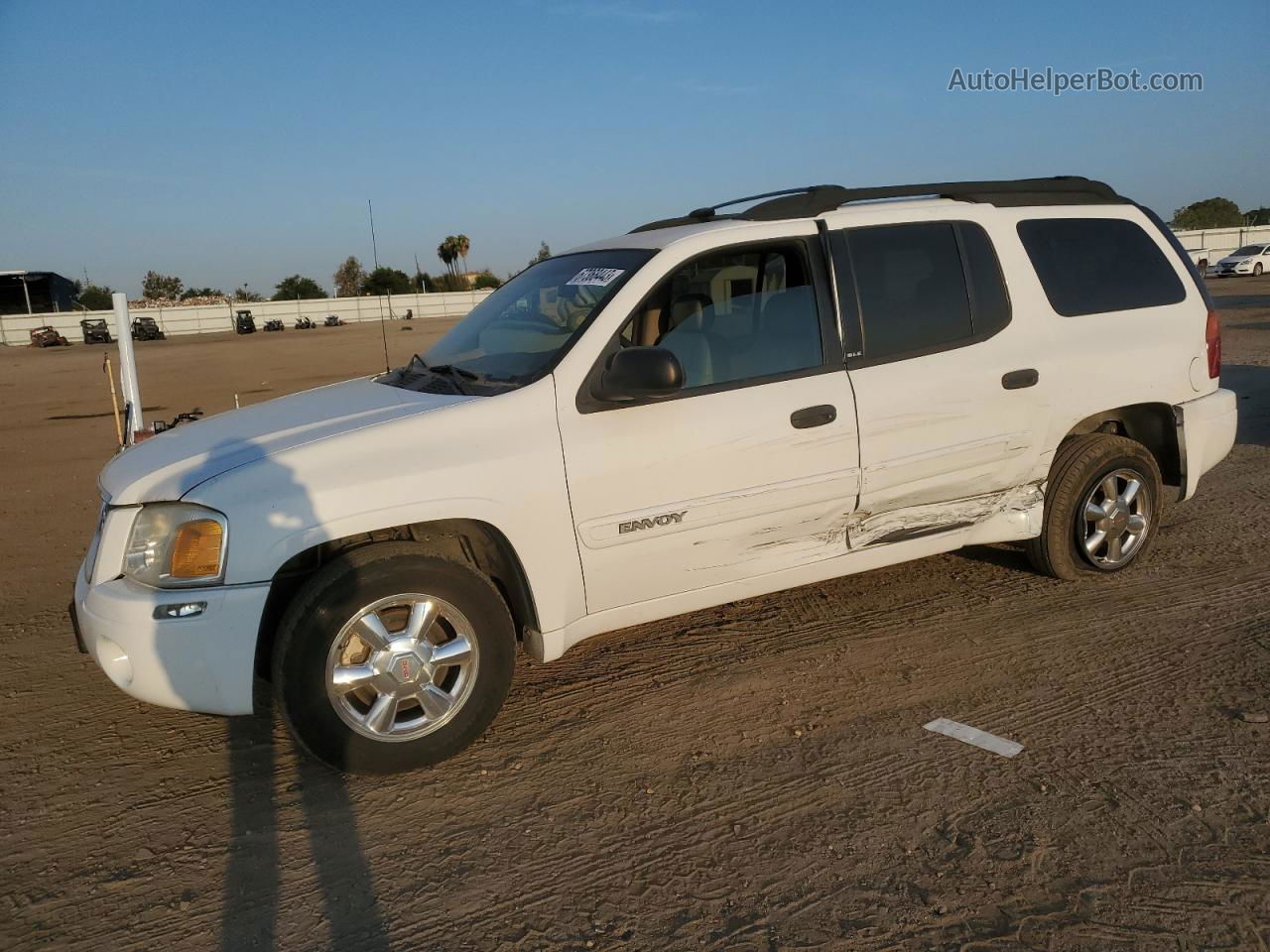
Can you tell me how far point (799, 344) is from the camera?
167 inches

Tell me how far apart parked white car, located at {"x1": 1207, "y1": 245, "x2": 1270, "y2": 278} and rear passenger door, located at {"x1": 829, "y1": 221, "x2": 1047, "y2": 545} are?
46590 mm


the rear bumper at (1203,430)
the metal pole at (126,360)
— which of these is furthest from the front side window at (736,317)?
the metal pole at (126,360)

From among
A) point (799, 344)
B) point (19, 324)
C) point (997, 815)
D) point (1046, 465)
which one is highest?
point (19, 324)

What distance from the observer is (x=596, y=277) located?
4.23 m

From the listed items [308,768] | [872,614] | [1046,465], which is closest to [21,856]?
[308,768]

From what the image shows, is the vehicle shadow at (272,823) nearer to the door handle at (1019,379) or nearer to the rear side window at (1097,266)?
the door handle at (1019,379)

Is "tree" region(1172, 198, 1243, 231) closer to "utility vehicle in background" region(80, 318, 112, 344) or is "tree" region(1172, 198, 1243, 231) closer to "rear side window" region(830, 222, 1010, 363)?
"utility vehicle in background" region(80, 318, 112, 344)

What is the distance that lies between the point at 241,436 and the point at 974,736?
2.96 meters

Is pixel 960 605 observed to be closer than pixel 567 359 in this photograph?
No

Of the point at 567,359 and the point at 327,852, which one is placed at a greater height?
the point at 567,359

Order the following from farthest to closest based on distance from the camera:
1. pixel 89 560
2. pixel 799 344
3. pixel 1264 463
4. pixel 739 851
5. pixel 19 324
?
1. pixel 19 324
2. pixel 1264 463
3. pixel 799 344
4. pixel 89 560
5. pixel 739 851

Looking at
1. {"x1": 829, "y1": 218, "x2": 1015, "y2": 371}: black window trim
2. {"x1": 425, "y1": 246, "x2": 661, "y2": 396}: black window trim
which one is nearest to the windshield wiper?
{"x1": 425, "y1": 246, "x2": 661, "y2": 396}: black window trim

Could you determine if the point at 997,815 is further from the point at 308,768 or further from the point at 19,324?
the point at 19,324

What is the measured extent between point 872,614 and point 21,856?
3665 mm
